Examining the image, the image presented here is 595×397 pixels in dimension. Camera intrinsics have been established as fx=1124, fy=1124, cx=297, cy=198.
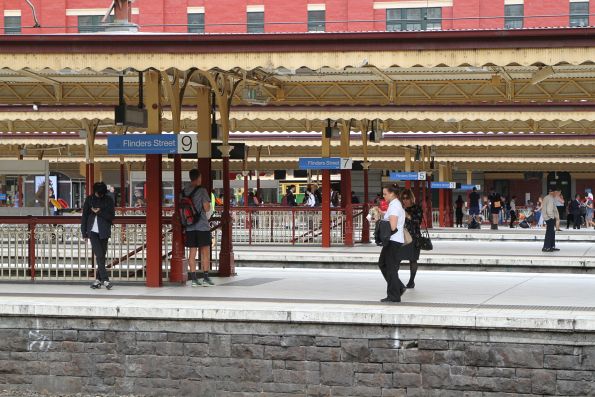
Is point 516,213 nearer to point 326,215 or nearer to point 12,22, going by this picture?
point 326,215

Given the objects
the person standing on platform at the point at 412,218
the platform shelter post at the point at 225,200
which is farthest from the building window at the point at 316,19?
the person standing on platform at the point at 412,218

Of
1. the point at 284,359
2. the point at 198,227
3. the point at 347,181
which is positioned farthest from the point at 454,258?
the point at 284,359

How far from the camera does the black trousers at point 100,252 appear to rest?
17031mm

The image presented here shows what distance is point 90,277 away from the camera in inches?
725

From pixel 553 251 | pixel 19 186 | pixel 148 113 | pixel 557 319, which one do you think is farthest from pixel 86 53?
pixel 19 186

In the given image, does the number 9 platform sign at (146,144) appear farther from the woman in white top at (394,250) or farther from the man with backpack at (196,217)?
the woman in white top at (394,250)

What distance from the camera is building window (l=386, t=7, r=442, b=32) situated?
52344 mm

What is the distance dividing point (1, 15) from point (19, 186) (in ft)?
84.5

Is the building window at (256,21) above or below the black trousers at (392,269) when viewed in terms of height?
above

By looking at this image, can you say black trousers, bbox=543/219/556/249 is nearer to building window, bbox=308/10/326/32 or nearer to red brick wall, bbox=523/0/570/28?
red brick wall, bbox=523/0/570/28

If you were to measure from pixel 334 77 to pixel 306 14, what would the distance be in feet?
111

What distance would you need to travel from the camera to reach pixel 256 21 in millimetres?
55719

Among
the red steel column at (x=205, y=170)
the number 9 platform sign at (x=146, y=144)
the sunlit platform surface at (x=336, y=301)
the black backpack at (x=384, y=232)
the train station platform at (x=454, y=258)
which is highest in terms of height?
the number 9 platform sign at (x=146, y=144)

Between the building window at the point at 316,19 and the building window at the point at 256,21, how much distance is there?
2.46 m
